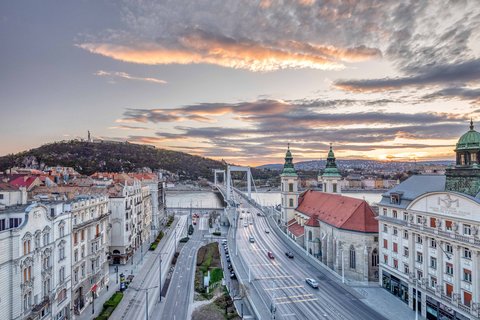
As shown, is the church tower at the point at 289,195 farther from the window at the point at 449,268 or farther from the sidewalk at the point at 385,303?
the window at the point at 449,268

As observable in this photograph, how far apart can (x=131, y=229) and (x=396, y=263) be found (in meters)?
45.7

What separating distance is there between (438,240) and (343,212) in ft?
76.1

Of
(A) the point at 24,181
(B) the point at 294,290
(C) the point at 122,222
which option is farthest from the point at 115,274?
(B) the point at 294,290

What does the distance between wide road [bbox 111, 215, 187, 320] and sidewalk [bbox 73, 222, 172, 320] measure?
120 cm

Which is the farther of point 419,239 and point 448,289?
point 419,239

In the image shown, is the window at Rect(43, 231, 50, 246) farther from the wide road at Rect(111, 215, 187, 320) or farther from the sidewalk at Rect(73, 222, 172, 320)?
the wide road at Rect(111, 215, 187, 320)

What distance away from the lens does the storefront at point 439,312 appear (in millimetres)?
35656

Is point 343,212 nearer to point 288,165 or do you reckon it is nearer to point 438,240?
point 438,240

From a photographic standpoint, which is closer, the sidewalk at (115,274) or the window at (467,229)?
the window at (467,229)

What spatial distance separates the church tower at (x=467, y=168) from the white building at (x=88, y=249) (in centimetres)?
4280

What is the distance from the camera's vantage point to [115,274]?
57.6m

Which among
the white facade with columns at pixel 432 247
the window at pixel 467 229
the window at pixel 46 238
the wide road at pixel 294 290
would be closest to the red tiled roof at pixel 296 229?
the wide road at pixel 294 290

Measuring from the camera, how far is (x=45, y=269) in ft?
110

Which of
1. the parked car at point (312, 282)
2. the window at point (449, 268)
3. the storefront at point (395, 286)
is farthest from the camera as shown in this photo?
the parked car at point (312, 282)
